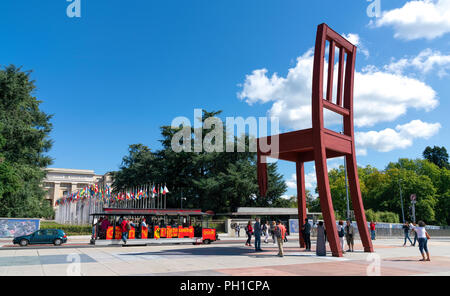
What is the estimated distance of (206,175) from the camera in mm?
53062

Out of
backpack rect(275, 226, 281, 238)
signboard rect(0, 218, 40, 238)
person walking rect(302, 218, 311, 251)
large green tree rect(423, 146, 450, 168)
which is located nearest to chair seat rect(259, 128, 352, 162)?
backpack rect(275, 226, 281, 238)

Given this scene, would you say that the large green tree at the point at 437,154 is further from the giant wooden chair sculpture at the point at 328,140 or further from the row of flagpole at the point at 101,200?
the giant wooden chair sculpture at the point at 328,140

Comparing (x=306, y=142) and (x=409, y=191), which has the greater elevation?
(x=306, y=142)

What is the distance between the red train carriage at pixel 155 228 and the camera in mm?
22812

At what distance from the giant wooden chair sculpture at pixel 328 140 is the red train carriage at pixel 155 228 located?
29.2 feet

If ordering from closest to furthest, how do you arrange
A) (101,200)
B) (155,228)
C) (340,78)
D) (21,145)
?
(340,78)
(155,228)
(21,145)
(101,200)

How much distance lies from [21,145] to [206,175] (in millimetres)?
25153

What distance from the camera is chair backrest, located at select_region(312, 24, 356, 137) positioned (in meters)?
16.0

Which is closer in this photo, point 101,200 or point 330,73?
point 330,73

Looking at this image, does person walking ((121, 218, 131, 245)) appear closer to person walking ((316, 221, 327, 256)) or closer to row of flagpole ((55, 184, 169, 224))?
person walking ((316, 221, 327, 256))

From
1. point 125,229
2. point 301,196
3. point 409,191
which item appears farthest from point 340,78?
point 409,191

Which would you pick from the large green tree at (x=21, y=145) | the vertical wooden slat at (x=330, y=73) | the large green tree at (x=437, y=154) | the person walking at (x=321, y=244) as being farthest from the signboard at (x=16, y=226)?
the large green tree at (x=437, y=154)

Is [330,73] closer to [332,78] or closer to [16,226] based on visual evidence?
[332,78]

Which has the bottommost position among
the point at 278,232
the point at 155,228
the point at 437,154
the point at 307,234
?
the point at 155,228
